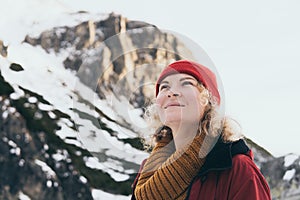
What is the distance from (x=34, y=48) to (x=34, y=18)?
303 inches

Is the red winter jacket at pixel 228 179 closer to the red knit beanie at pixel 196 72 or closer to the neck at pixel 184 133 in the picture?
the neck at pixel 184 133

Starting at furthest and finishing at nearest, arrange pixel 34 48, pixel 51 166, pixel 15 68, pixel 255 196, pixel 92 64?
pixel 34 48
pixel 15 68
pixel 51 166
pixel 92 64
pixel 255 196

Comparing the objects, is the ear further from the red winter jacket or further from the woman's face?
the red winter jacket

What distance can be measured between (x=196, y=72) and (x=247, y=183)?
464 mm

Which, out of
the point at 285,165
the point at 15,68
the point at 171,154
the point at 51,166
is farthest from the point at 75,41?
the point at 171,154

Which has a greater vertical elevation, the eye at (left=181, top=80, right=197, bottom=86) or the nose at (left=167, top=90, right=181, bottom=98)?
the eye at (left=181, top=80, right=197, bottom=86)

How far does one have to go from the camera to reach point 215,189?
2145 millimetres

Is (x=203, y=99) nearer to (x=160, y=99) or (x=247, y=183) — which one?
(x=160, y=99)

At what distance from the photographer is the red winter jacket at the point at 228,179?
2.10 meters

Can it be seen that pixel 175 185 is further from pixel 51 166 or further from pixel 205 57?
pixel 51 166

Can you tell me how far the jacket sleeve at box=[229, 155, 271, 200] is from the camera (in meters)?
2.09

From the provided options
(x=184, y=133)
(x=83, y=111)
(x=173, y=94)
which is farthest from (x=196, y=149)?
(x=83, y=111)

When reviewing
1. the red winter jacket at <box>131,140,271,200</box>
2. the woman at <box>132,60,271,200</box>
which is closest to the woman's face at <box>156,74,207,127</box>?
the woman at <box>132,60,271,200</box>

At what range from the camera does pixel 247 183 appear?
2.10 m
